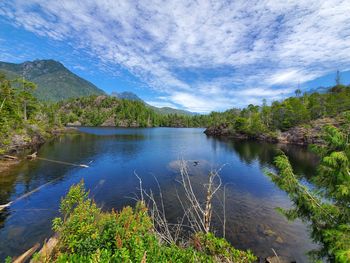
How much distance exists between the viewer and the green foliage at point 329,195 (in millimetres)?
7426

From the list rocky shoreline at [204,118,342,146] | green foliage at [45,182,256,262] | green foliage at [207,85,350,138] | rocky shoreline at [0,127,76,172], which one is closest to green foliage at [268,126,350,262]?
green foliage at [45,182,256,262]

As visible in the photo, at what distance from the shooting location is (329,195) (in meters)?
8.45

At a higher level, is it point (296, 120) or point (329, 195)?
point (296, 120)

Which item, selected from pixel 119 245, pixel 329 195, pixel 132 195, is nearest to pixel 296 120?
pixel 132 195

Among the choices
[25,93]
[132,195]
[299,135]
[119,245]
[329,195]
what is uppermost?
[25,93]

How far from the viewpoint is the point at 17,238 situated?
15.4 meters

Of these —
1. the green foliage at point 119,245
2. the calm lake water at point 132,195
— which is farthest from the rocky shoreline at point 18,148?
the green foliage at point 119,245

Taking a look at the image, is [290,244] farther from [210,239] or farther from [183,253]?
[183,253]

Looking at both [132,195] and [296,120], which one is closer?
[132,195]

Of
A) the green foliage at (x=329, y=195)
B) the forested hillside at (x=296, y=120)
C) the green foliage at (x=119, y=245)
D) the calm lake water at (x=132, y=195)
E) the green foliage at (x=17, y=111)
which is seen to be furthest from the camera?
the forested hillside at (x=296, y=120)

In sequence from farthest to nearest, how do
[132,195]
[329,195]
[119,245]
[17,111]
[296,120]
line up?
[296,120] → [17,111] → [132,195] → [329,195] → [119,245]

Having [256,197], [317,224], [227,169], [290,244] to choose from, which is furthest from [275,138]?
[317,224]

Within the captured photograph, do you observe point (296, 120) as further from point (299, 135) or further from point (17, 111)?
point (17, 111)

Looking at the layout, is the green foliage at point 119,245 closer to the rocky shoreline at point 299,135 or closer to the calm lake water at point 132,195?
the calm lake water at point 132,195
